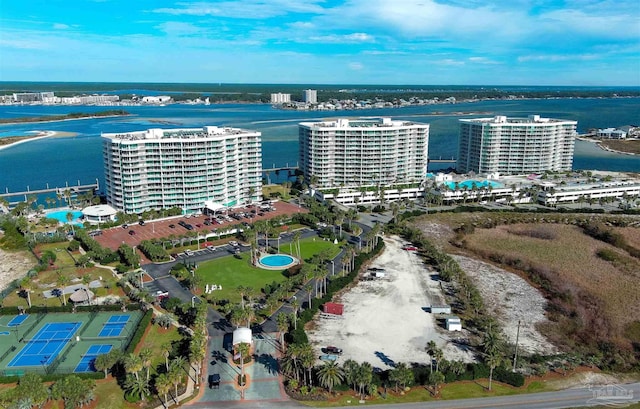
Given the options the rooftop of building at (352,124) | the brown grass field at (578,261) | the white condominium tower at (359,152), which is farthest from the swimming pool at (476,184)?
the brown grass field at (578,261)

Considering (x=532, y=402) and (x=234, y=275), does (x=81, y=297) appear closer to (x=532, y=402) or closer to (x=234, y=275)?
(x=234, y=275)

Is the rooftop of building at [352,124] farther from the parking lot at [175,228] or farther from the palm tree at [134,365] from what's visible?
the palm tree at [134,365]

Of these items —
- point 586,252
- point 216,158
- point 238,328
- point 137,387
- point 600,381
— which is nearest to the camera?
point 137,387

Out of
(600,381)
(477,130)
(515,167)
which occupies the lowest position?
(600,381)

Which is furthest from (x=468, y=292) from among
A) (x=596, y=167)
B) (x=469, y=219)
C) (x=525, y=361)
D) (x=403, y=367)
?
(x=596, y=167)

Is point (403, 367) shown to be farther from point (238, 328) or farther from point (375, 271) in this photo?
point (375, 271)

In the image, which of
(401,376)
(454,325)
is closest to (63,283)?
(401,376)

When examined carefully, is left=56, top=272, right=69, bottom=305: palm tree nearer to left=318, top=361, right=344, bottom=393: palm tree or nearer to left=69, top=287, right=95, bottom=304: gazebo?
left=69, top=287, right=95, bottom=304: gazebo
